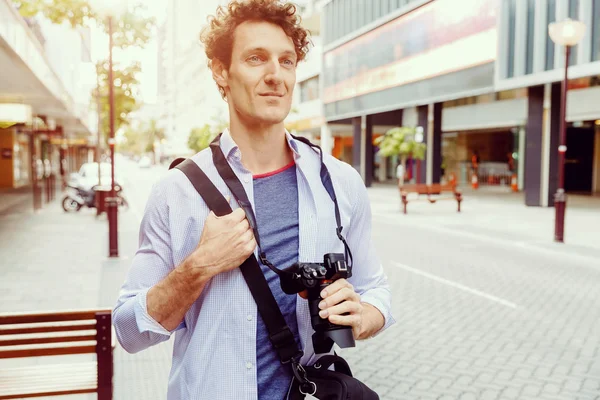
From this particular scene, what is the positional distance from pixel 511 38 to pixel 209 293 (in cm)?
2331

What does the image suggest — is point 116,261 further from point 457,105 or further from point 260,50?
point 457,105

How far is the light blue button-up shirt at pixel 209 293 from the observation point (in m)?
1.65

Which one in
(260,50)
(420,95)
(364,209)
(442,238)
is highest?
(420,95)

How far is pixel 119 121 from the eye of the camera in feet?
84.2

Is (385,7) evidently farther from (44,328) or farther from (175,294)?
(175,294)

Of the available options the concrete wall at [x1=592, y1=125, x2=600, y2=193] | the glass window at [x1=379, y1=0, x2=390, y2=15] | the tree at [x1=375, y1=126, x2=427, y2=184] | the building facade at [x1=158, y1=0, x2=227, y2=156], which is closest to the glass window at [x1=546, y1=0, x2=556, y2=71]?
the tree at [x1=375, y1=126, x2=427, y2=184]

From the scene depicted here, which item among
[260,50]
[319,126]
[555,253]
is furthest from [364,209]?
[319,126]

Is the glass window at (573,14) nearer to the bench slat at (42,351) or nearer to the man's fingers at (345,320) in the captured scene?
the bench slat at (42,351)

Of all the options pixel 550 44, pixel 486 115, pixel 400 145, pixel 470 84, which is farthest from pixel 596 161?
pixel 400 145

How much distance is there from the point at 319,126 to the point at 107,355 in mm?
41931

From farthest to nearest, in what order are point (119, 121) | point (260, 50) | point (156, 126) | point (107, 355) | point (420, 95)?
point (156, 126)
point (420, 95)
point (119, 121)
point (107, 355)
point (260, 50)

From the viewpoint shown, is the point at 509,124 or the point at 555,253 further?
the point at 509,124

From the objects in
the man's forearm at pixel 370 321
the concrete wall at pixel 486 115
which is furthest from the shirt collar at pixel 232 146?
the concrete wall at pixel 486 115

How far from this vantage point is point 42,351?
3.29 m
